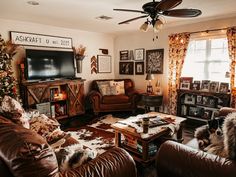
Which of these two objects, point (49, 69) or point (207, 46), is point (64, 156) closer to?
point (49, 69)

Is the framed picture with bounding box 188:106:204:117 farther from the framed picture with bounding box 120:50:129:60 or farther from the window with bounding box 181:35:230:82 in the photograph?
the framed picture with bounding box 120:50:129:60

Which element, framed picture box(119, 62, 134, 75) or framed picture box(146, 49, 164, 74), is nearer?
framed picture box(146, 49, 164, 74)

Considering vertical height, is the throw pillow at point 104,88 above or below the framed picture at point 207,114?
above

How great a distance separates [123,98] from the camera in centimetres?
493

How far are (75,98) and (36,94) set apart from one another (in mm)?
1007

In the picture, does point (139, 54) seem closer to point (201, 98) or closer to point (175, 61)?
point (175, 61)

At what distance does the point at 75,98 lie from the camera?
4.65m

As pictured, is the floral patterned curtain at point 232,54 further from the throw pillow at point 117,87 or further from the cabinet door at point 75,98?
the cabinet door at point 75,98

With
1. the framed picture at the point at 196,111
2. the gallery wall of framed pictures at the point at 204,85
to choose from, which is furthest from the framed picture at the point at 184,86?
the framed picture at the point at 196,111

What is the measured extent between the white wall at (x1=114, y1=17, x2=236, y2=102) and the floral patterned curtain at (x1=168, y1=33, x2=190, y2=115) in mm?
220

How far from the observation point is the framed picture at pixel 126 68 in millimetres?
5617

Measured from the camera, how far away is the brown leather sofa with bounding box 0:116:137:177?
0.95 meters

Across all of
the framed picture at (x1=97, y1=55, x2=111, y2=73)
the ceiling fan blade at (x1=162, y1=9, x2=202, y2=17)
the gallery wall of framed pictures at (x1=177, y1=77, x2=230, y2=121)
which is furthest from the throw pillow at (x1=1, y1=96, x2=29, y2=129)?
the framed picture at (x1=97, y1=55, x2=111, y2=73)

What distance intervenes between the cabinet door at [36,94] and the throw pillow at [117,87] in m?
1.85
